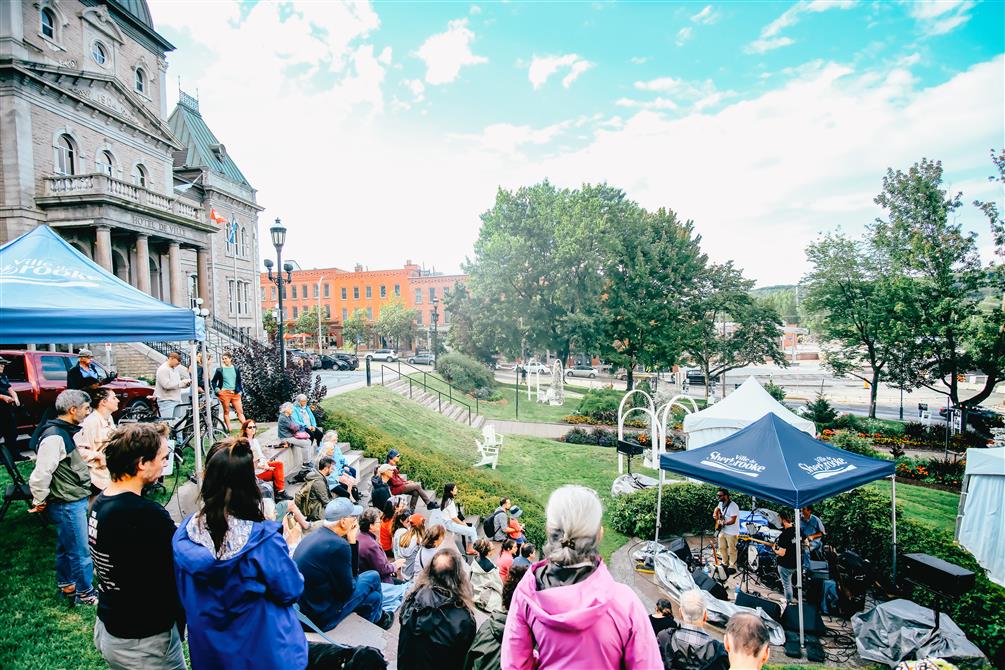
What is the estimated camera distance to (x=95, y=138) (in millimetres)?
20516

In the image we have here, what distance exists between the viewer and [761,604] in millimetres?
6926

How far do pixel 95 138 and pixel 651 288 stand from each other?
2806 centimetres

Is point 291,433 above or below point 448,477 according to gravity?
above

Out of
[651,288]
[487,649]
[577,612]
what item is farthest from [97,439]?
[651,288]

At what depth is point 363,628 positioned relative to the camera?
4395 mm

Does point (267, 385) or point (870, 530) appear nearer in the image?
point (870, 530)

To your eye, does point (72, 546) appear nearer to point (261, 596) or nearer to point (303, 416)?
point (261, 596)

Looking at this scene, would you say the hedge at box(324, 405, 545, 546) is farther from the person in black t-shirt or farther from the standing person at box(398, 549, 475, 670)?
the standing person at box(398, 549, 475, 670)

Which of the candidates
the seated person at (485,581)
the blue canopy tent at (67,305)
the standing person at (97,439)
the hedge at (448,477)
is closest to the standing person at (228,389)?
Result: the hedge at (448,477)

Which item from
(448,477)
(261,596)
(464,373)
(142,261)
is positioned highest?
(142,261)

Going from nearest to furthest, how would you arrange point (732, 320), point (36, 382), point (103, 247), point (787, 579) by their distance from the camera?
point (787, 579) < point (36, 382) < point (103, 247) < point (732, 320)

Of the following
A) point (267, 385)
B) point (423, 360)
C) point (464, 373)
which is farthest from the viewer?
point (423, 360)

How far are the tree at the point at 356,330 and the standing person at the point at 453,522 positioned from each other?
52189 mm

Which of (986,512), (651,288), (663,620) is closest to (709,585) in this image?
(663,620)
